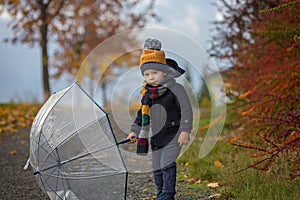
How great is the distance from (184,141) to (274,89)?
5.97 ft

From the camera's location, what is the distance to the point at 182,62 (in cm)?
409

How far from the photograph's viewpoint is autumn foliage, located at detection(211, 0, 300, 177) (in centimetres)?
443

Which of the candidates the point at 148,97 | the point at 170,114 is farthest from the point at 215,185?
the point at 148,97

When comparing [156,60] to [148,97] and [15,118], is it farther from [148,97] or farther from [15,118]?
[15,118]

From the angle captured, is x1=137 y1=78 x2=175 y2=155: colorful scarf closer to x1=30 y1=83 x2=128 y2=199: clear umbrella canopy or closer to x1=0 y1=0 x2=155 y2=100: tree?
x1=30 y1=83 x2=128 y2=199: clear umbrella canopy

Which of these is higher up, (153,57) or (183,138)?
(153,57)

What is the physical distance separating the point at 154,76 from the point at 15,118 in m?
7.19

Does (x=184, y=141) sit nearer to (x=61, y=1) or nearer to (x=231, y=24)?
(x=231, y=24)

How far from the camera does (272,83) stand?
5520mm

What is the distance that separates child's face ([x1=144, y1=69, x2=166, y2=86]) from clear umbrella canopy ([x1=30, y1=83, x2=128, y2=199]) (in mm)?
533

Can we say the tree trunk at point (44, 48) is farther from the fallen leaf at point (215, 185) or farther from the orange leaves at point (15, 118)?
the fallen leaf at point (215, 185)

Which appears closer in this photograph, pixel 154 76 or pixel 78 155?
pixel 78 155

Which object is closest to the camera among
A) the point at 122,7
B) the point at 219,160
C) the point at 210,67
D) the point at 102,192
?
the point at 102,192

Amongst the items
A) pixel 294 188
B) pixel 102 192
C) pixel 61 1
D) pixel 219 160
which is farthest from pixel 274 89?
pixel 61 1
